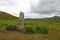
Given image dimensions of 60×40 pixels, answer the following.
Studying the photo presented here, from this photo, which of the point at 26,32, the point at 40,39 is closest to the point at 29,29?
the point at 26,32

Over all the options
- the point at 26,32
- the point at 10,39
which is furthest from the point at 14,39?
the point at 26,32

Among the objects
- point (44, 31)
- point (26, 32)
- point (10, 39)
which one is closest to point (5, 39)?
point (10, 39)

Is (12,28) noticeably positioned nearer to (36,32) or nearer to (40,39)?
(36,32)

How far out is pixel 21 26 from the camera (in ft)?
90.9

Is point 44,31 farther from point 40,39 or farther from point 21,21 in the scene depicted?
point 40,39

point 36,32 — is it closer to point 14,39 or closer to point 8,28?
point 8,28

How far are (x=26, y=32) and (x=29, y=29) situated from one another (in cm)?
54

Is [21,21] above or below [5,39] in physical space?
above

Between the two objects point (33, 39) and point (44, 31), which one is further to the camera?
point (44, 31)

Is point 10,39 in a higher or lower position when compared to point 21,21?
lower

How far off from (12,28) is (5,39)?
27.0 feet

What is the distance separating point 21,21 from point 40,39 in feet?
25.8

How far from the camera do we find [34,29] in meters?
26.8

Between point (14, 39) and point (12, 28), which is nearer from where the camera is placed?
point (14, 39)
